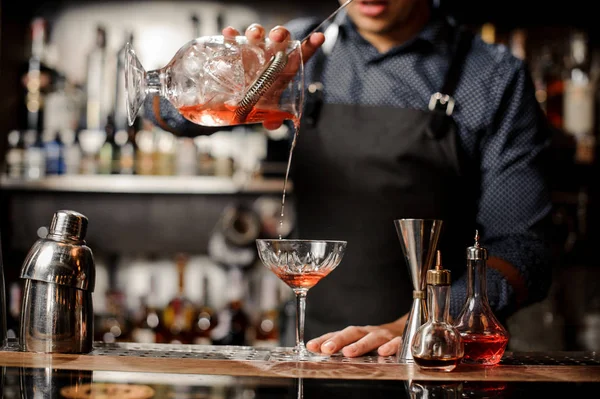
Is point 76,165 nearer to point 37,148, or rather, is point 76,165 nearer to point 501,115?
point 37,148

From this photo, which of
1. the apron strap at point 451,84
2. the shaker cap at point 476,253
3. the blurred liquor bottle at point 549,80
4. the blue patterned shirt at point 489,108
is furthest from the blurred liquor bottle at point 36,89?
the shaker cap at point 476,253

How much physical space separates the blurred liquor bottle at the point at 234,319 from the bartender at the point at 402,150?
2.57 ft

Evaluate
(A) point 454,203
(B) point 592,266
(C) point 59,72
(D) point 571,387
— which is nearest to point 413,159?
(A) point 454,203

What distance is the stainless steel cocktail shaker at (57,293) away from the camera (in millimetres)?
1140

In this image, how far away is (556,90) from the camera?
277 centimetres

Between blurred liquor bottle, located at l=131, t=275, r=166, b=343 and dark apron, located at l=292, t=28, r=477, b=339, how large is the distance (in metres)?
0.95

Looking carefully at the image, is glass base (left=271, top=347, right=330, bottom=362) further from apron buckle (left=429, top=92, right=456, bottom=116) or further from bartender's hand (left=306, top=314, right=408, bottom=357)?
apron buckle (left=429, top=92, right=456, bottom=116)

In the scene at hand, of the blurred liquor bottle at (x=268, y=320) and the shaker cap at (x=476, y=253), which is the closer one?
the shaker cap at (x=476, y=253)

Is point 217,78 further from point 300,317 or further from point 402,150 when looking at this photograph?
point 402,150

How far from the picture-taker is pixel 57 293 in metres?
1.14

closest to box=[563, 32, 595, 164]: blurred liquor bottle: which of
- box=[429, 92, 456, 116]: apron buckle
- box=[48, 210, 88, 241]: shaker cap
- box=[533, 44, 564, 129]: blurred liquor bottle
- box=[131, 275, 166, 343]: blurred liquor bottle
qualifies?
box=[533, 44, 564, 129]: blurred liquor bottle

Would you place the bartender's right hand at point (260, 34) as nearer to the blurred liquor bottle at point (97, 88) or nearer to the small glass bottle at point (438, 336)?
the small glass bottle at point (438, 336)

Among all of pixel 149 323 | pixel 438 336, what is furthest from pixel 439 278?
pixel 149 323

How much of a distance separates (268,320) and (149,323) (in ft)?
1.36
